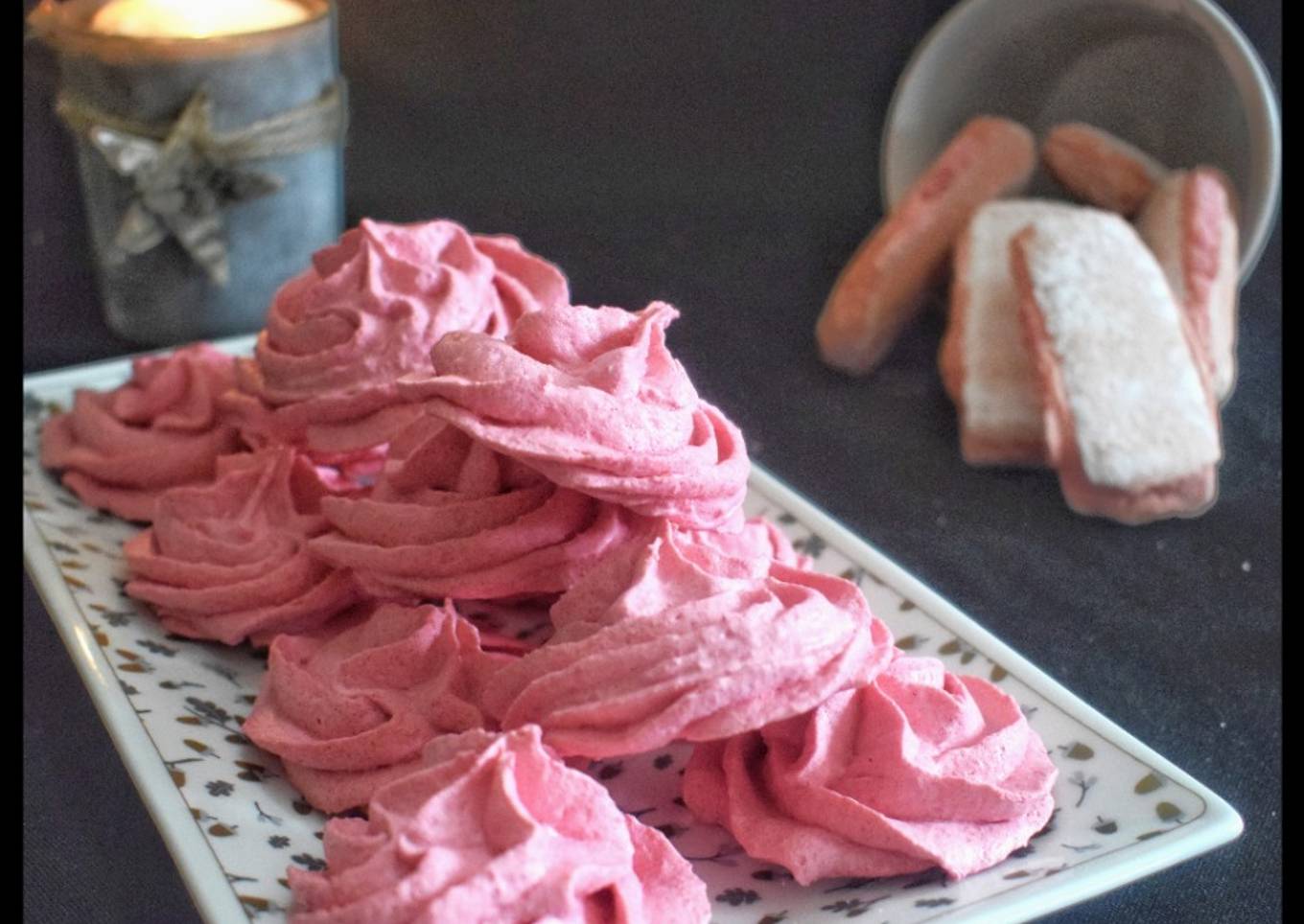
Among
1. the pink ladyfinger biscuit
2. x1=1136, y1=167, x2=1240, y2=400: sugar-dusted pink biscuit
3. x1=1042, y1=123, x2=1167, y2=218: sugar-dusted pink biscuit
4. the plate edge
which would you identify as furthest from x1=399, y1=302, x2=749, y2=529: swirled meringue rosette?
x1=1042, y1=123, x2=1167, y2=218: sugar-dusted pink biscuit

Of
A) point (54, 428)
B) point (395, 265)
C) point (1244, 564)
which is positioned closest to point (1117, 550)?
point (1244, 564)

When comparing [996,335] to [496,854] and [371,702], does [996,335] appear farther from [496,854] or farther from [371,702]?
[496,854]

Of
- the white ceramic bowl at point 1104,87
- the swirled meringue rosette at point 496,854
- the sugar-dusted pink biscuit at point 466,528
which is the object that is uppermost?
the white ceramic bowl at point 1104,87

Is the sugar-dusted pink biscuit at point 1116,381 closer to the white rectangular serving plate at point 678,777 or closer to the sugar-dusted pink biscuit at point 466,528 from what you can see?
the white rectangular serving plate at point 678,777

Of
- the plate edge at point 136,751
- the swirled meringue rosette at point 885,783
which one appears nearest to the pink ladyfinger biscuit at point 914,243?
the swirled meringue rosette at point 885,783

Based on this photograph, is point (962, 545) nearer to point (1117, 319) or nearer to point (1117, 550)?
point (1117, 550)

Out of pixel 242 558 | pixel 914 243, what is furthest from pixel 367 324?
pixel 914 243
